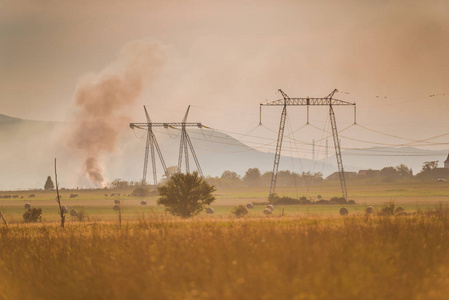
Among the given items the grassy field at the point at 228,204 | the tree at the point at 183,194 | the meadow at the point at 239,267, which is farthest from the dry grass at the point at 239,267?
the tree at the point at 183,194

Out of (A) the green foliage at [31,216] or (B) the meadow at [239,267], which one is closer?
(B) the meadow at [239,267]

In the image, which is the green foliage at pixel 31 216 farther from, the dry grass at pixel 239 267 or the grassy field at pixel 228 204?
the dry grass at pixel 239 267

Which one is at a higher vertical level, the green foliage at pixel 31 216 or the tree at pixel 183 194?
the tree at pixel 183 194

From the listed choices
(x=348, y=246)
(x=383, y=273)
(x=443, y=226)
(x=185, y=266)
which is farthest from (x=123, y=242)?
(x=443, y=226)

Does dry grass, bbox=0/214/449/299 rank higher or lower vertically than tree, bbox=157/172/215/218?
lower

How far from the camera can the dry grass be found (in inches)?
364

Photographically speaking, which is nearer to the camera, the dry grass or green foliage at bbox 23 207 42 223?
the dry grass

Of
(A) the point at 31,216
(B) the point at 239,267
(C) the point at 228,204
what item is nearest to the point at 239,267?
(B) the point at 239,267

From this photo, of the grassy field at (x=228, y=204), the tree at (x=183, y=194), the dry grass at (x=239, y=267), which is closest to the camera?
the dry grass at (x=239, y=267)

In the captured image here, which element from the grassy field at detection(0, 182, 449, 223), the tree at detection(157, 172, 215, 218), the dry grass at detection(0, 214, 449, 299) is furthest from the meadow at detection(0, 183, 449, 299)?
the tree at detection(157, 172, 215, 218)

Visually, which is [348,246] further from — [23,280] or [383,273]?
[23,280]

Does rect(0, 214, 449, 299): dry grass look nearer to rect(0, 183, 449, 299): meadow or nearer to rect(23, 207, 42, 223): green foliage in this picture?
rect(0, 183, 449, 299): meadow

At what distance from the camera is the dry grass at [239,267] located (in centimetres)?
925

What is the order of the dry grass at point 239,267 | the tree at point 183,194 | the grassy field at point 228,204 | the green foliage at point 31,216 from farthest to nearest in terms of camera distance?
the grassy field at point 228,204 → the tree at point 183,194 → the green foliage at point 31,216 → the dry grass at point 239,267
